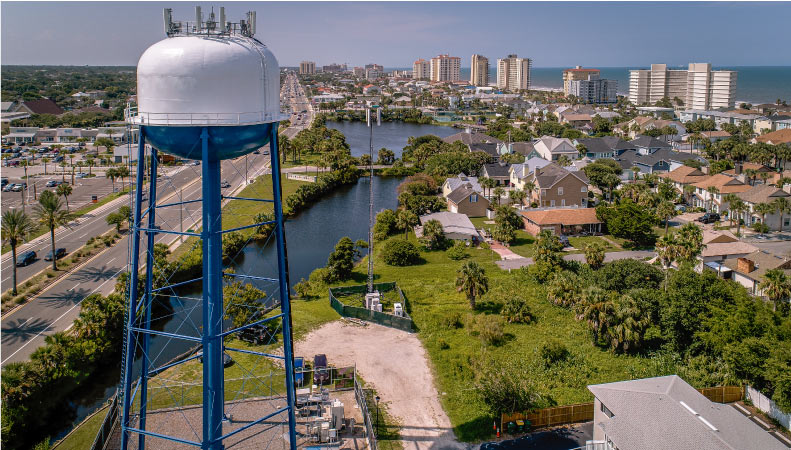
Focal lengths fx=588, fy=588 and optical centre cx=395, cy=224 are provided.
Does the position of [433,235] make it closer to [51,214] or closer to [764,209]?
[51,214]

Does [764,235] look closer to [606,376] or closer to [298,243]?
[606,376]

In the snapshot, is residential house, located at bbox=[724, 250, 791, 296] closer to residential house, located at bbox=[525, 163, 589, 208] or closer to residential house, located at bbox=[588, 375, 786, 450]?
residential house, located at bbox=[588, 375, 786, 450]

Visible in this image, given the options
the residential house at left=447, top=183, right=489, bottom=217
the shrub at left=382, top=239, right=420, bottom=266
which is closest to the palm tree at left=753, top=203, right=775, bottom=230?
the residential house at left=447, top=183, right=489, bottom=217

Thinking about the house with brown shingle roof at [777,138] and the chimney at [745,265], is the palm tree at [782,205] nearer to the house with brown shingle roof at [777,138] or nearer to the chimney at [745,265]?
the chimney at [745,265]

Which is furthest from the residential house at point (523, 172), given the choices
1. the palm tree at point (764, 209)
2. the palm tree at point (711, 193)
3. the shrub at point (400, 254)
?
Answer: the shrub at point (400, 254)

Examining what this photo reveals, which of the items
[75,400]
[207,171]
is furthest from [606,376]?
[75,400]

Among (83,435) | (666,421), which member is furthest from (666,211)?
(83,435)
